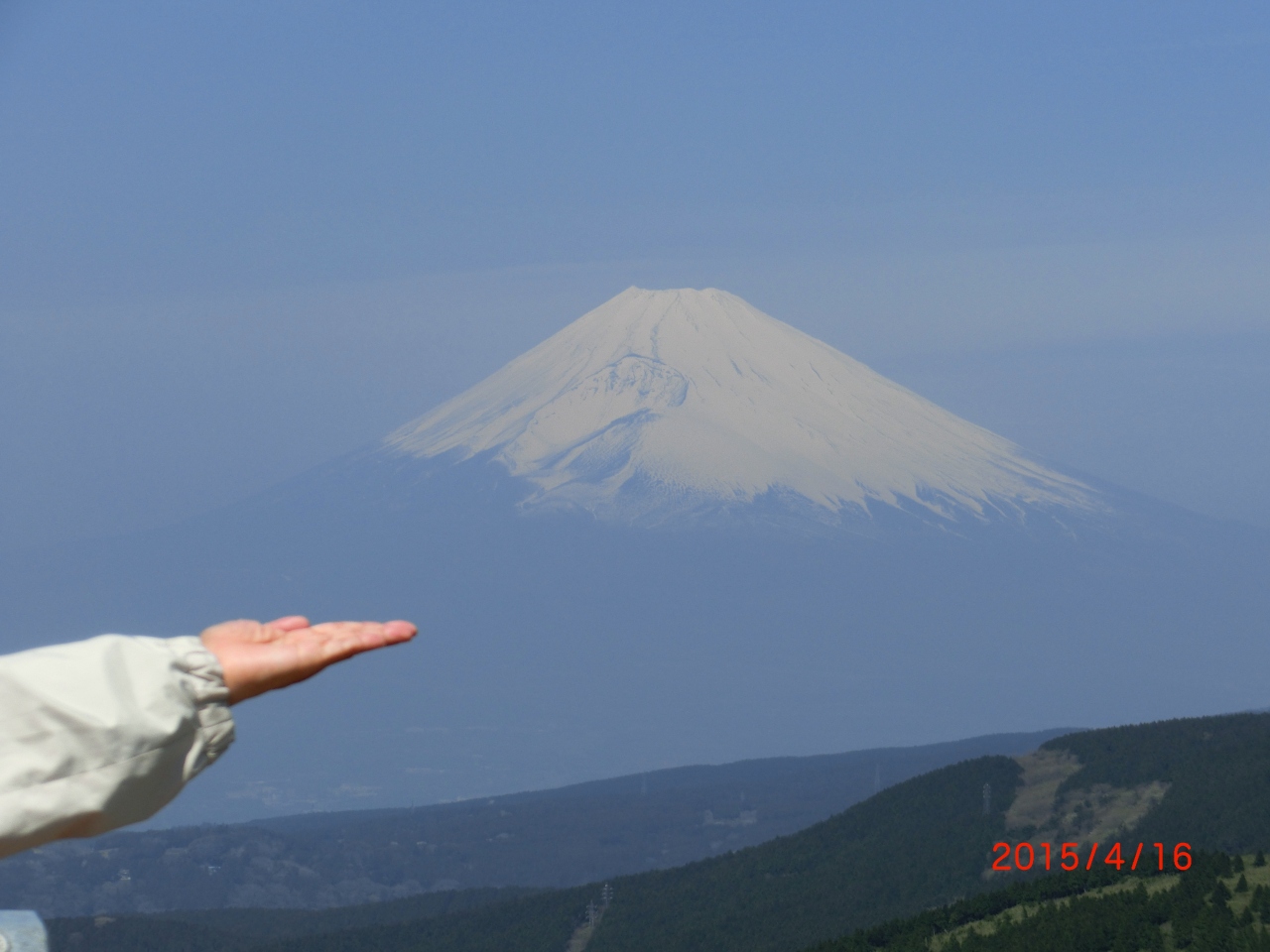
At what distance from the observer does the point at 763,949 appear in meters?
31.3

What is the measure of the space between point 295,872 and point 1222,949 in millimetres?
63498

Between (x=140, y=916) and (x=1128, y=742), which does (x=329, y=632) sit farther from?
(x=140, y=916)

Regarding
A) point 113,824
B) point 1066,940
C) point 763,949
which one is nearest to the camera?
point 113,824

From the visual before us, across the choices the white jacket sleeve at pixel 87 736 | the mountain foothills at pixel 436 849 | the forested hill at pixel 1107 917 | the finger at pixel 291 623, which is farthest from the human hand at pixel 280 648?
the mountain foothills at pixel 436 849

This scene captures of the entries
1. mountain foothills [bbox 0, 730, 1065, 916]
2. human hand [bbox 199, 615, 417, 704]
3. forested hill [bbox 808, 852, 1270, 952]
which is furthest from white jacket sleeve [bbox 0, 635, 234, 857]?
mountain foothills [bbox 0, 730, 1065, 916]

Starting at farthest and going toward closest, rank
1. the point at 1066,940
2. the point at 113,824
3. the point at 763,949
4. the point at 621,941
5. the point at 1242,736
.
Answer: the point at 1242,736, the point at 621,941, the point at 763,949, the point at 1066,940, the point at 113,824

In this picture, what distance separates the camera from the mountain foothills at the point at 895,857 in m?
31.6

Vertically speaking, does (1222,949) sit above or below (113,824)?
below

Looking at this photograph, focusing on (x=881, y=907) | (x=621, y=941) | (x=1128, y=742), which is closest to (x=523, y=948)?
(x=621, y=941)

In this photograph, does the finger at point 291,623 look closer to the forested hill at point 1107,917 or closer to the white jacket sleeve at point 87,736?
the white jacket sleeve at point 87,736

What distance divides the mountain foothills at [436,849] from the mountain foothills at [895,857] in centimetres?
1603

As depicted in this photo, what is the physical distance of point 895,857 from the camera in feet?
121

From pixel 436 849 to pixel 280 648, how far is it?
79.5 meters

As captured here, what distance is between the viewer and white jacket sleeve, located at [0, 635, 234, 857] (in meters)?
2.04
